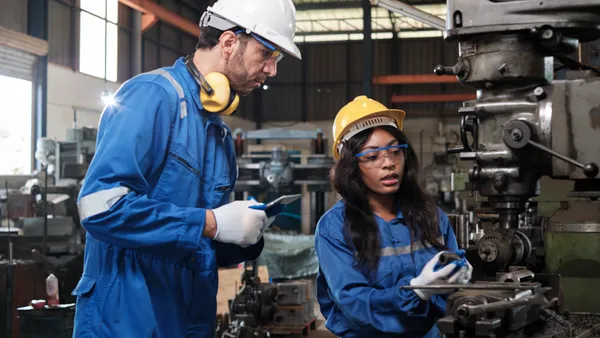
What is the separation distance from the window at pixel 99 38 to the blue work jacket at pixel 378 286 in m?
8.83

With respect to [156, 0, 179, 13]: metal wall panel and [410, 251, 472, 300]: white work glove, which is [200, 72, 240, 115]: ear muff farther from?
[156, 0, 179, 13]: metal wall panel

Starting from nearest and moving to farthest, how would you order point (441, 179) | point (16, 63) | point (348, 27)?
point (16, 63) < point (441, 179) < point (348, 27)

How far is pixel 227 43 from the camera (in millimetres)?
1675

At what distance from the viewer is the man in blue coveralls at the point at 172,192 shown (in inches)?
55.7

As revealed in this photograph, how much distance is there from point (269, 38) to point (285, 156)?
5.13 m

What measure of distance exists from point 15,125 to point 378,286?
753cm

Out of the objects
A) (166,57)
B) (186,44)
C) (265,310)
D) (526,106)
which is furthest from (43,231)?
(186,44)

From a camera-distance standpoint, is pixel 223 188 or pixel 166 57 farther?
pixel 166 57

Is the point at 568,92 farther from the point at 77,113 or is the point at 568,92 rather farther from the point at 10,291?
the point at 77,113

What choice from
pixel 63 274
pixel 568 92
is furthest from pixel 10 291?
pixel 568 92

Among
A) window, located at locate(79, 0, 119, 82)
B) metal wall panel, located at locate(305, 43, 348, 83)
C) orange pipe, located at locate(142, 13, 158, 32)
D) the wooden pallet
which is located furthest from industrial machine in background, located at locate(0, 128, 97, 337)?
metal wall panel, located at locate(305, 43, 348, 83)

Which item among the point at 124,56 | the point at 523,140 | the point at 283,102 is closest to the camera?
the point at 523,140

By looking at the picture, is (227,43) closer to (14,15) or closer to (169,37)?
(14,15)

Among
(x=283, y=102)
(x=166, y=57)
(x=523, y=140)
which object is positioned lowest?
(x=523, y=140)
